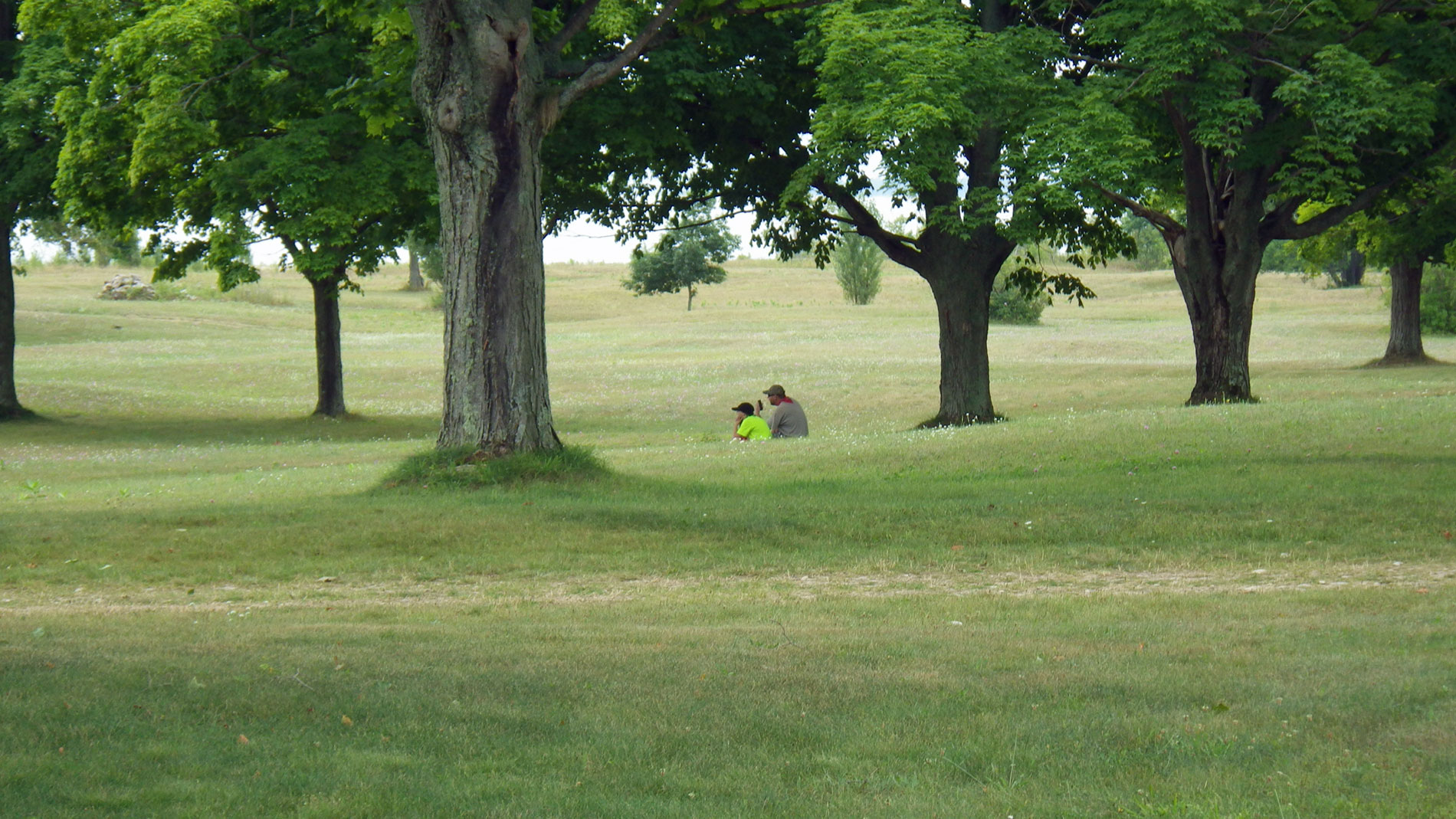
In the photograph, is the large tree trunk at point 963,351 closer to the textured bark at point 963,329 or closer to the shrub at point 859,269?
the textured bark at point 963,329

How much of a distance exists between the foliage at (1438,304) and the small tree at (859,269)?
37324 millimetres

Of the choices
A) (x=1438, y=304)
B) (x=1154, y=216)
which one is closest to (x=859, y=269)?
(x=1438, y=304)

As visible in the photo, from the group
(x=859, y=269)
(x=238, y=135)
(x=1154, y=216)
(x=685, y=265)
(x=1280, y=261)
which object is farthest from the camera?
(x=1280, y=261)

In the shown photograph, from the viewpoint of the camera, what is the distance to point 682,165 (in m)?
25.4

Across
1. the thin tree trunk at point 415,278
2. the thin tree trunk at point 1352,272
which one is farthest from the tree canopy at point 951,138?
the thin tree trunk at point 415,278

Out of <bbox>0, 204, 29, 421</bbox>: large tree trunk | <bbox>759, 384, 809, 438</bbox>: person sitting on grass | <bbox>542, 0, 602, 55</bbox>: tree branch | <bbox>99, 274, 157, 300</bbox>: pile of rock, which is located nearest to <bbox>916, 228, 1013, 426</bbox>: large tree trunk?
<bbox>759, 384, 809, 438</bbox>: person sitting on grass

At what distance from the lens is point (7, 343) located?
99.8ft

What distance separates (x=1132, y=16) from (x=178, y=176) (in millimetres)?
18635

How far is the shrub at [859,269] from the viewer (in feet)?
288

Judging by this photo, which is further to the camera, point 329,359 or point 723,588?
point 329,359

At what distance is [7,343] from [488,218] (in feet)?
66.7

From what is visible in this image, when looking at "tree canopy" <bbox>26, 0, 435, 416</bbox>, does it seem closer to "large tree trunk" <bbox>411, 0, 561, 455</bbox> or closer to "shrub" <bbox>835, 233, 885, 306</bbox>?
"large tree trunk" <bbox>411, 0, 561, 455</bbox>

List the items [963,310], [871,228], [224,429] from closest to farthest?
1. [963,310]
2. [871,228]
3. [224,429]

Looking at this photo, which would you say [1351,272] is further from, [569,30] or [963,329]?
[569,30]
